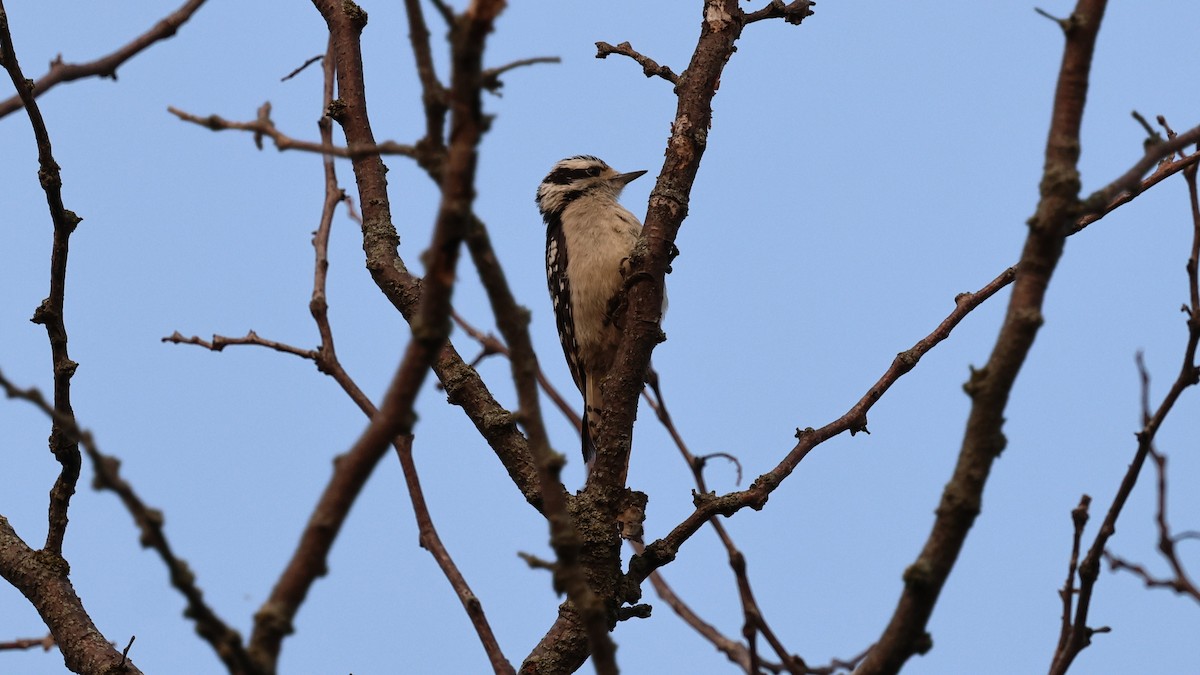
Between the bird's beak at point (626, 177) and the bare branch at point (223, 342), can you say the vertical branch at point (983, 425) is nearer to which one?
the bare branch at point (223, 342)

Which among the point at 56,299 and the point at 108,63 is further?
the point at 56,299

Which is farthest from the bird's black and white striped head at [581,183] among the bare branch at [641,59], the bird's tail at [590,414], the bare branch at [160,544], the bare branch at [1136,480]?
the bare branch at [160,544]

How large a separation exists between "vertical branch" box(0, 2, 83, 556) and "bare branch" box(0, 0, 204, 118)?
0.25m

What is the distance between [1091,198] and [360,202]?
296cm

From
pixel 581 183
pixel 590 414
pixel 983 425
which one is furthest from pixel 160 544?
pixel 581 183

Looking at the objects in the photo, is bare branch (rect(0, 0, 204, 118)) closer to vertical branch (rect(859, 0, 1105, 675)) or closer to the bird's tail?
vertical branch (rect(859, 0, 1105, 675))

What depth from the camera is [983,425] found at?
2.11m

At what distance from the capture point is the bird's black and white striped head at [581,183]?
7570 millimetres

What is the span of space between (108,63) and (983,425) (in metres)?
2.33

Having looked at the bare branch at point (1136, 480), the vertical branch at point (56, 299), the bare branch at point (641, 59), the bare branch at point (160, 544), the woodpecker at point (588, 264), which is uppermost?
the woodpecker at point (588, 264)

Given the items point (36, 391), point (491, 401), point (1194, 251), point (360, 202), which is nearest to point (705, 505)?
point (491, 401)

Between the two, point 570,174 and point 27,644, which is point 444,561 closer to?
point 27,644

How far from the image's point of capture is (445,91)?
197 centimetres

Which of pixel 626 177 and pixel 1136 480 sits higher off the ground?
pixel 626 177
